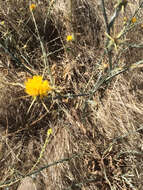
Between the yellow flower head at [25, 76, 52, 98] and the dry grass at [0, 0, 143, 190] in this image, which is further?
the dry grass at [0, 0, 143, 190]

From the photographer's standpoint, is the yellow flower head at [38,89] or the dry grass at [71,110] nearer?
the yellow flower head at [38,89]

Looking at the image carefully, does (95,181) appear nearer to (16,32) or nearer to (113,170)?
(113,170)

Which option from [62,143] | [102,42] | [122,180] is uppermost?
[102,42]

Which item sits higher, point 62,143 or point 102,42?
point 102,42

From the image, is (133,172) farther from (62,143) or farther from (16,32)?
(16,32)

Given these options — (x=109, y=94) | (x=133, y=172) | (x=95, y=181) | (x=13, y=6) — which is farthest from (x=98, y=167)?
(x=13, y=6)

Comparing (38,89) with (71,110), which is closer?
(38,89)

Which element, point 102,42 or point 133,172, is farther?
point 102,42

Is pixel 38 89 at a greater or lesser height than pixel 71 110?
lesser
